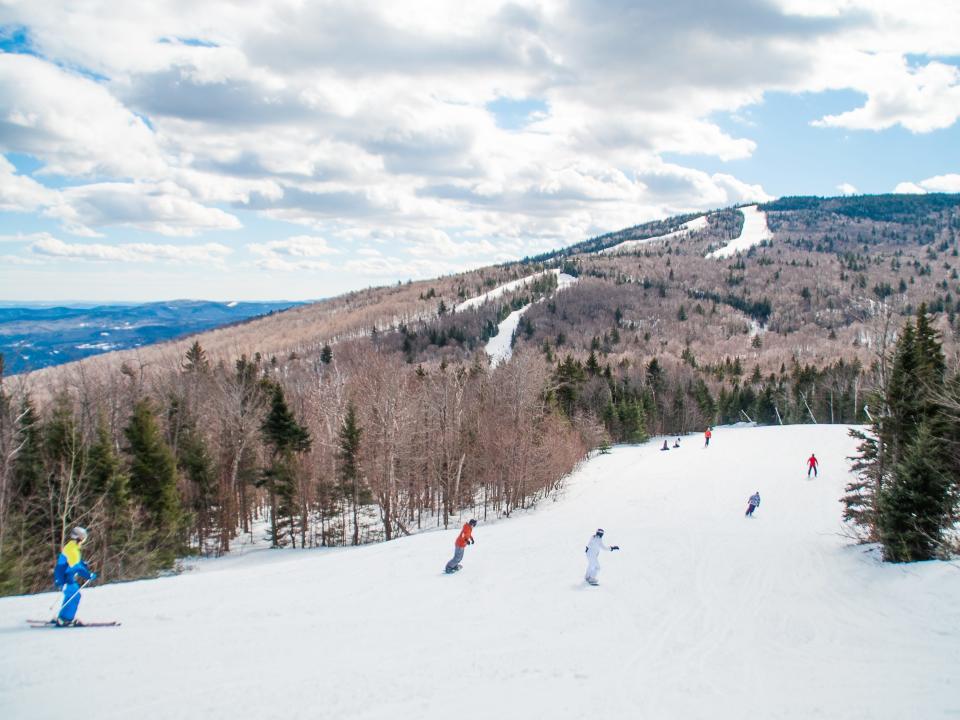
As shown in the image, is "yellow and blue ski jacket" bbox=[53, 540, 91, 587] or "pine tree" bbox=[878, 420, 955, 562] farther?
"pine tree" bbox=[878, 420, 955, 562]

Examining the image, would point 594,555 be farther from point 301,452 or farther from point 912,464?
point 301,452

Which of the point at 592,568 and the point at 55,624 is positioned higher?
the point at 55,624

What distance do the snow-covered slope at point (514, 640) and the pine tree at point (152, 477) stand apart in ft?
37.5

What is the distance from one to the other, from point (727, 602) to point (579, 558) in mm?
5278

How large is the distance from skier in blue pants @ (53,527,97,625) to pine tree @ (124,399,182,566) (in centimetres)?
1674

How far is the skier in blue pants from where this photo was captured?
10.6m

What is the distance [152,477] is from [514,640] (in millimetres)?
22228

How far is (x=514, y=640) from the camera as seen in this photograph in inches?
445

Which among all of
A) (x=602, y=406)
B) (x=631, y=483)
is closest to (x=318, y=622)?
(x=631, y=483)

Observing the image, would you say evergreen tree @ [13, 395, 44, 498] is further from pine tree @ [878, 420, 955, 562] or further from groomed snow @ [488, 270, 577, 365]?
groomed snow @ [488, 270, 577, 365]

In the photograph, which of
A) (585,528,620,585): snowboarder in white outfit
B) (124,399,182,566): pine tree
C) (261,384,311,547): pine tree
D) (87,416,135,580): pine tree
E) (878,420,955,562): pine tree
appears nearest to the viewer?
(878,420,955,562): pine tree

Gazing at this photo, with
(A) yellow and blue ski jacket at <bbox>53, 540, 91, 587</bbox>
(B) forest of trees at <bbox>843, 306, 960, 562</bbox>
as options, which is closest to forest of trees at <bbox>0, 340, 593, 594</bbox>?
(A) yellow and blue ski jacket at <bbox>53, 540, 91, 587</bbox>

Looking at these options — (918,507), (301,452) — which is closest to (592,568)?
(918,507)

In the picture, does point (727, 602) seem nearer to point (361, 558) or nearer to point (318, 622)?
point (318, 622)
